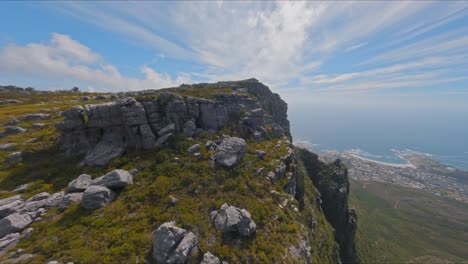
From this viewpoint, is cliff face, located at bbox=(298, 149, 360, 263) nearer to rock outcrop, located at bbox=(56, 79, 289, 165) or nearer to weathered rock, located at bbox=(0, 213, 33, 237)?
rock outcrop, located at bbox=(56, 79, 289, 165)

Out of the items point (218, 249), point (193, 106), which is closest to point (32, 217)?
point (218, 249)

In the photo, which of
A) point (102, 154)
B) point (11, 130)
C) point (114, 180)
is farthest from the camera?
point (11, 130)

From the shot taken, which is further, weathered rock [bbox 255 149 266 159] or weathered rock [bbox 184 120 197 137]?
weathered rock [bbox 255 149 266 159]

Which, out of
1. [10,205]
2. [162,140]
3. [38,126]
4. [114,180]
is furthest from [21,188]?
[38,126]

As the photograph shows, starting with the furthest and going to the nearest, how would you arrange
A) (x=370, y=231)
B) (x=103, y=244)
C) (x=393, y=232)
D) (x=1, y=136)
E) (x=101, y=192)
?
(x=393, y=232)
(x=370, y=231)
(x=1, y=136)
(x=101, y=192)
(x=103, y=244)

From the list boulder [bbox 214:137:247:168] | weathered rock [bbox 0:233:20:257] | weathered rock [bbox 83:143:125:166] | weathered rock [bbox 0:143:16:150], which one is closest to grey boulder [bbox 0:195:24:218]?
weathered rock [bbox 0:233:20:257]

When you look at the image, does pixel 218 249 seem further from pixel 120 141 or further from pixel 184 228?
pixel 120 141

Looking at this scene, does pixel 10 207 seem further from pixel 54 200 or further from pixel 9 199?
pixel 54 200
